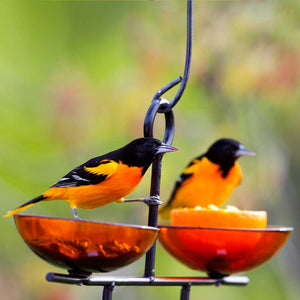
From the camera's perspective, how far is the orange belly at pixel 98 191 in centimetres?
182

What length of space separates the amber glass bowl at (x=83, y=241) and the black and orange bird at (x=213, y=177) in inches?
73.8

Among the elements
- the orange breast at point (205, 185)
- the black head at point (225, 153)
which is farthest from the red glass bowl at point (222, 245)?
the orange breast at point (205, 185)

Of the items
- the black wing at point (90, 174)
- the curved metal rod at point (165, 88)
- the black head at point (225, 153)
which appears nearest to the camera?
the black wing at point (90, 174)

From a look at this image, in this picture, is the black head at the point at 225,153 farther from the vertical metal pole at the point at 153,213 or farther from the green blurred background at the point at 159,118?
the green blurred background at the point at 159,118

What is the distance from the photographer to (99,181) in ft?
5.99

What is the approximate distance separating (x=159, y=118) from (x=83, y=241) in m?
4.49

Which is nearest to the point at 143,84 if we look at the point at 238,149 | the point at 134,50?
the point at 134,50

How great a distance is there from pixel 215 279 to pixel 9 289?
4323 millimetres

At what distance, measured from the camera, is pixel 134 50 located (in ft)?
20.4

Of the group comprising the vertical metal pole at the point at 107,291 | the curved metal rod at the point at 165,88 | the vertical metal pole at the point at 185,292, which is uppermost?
the curved metal rod at the point at 165,88

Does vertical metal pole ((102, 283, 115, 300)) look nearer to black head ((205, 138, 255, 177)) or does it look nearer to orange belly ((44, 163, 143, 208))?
orange belly ((44, 163, 143, 208))

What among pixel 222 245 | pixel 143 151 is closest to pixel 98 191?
pixel 143 151

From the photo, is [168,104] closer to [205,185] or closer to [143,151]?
[143,151]

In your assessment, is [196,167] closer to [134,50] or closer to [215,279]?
[215,279]
